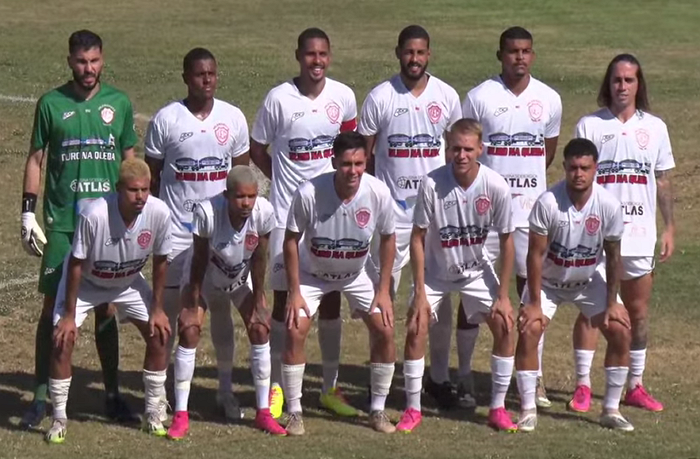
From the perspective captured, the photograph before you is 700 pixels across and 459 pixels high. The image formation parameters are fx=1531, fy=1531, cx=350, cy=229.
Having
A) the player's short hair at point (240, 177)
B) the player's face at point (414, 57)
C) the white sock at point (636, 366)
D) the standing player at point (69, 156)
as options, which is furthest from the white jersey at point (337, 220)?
the white sock at point (636, 366)

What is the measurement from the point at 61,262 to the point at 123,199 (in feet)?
2.79

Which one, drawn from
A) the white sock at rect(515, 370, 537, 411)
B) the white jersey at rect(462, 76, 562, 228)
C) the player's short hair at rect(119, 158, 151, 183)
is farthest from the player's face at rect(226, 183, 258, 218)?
the white sock at rect(515, 370, 537, 411)

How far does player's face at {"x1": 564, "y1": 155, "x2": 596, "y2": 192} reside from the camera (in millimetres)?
10336

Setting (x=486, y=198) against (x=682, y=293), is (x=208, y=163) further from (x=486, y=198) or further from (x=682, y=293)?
(x=682, y=293)

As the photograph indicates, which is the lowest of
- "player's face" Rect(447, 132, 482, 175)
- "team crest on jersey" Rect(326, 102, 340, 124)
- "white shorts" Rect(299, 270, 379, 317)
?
"white shorts" Rect(299, 270, 379, 317)

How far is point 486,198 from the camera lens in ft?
34.7

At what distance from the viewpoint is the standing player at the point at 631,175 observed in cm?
1098

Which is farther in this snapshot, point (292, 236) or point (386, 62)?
point (386, 62)

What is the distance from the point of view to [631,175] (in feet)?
36.2

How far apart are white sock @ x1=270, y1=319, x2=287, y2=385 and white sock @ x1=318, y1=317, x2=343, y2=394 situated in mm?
293

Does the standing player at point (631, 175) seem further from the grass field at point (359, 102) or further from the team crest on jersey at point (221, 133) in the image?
the team crest on jersey at point (221, 133)

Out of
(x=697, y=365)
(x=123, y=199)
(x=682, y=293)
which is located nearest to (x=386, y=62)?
(x=682, y=293)

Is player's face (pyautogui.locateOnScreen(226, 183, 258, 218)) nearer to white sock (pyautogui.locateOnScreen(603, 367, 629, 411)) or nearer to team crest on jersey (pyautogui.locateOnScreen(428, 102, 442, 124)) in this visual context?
team crest on jersey (pyautogui.locateOnScreen(428, 102, 442, 124))

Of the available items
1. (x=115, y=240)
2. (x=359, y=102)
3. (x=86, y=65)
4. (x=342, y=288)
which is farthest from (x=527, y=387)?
(x=359, y=102)
